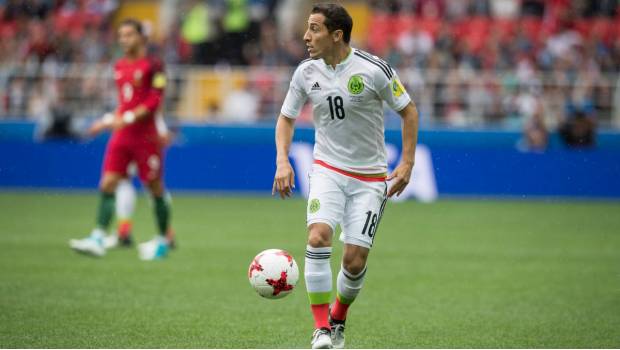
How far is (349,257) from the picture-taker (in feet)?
23.8

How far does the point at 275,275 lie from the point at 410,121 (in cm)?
145

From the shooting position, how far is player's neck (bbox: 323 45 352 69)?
7.24 metres

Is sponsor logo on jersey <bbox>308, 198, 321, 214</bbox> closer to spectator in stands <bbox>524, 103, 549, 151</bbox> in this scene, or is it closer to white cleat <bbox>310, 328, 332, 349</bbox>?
white cleat <bbox>310, 328, 332, 349</bbox>

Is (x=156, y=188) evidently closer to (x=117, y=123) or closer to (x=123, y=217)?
(x=117, y=123)

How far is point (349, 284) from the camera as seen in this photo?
732 cm

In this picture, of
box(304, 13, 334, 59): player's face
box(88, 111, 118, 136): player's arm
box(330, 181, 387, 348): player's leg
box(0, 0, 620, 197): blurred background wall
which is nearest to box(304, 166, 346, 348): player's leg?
box(330, 181, 387, 348): player's leg

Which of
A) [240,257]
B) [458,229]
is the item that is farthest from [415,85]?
[240,257]

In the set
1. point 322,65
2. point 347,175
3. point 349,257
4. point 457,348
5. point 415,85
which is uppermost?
point 322,65

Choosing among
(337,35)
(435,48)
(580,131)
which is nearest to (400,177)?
(337,35)

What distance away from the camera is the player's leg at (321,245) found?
7039 mm

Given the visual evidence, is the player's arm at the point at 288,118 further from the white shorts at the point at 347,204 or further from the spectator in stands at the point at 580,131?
the spectator in stands at the point at 580,131

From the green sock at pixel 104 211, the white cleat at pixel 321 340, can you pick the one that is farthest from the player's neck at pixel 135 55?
the white cleat at pixel 321 340

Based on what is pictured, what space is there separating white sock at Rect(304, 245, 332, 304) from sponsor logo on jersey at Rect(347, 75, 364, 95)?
44.0 inches

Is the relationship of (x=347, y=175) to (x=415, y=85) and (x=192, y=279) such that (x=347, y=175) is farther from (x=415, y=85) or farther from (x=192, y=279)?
(x=415, y=85)
